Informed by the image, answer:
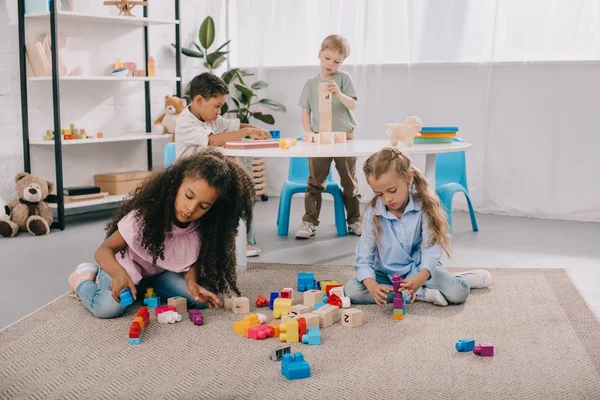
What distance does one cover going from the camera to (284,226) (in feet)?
13.2

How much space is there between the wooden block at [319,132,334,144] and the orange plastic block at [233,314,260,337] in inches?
48.6

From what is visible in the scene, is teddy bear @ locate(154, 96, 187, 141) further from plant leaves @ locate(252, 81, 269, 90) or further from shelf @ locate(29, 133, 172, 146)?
plant leaves @ locate(252, 81, 269, 90)

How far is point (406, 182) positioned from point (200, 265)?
0.81 metres

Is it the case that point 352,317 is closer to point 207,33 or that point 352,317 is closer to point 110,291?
point 110,291

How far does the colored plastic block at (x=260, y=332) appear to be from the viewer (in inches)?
89.2

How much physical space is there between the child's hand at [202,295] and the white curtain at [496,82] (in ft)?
8.90

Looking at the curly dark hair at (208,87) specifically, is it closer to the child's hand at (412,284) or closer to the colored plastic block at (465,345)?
the child's hand at (412,284)

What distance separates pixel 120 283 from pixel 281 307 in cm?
56

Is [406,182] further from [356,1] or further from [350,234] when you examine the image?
[356,1]

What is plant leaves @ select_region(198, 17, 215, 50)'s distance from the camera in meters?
5.19

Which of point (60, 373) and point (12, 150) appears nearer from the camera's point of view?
point (60, 373)

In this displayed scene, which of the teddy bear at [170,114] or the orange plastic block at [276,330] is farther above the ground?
the teddy bear at [170,114]

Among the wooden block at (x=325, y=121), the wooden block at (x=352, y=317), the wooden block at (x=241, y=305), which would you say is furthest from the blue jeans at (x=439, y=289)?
the wooden block at (x=325, y=121)

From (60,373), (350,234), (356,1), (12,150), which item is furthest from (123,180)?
(60,373)
